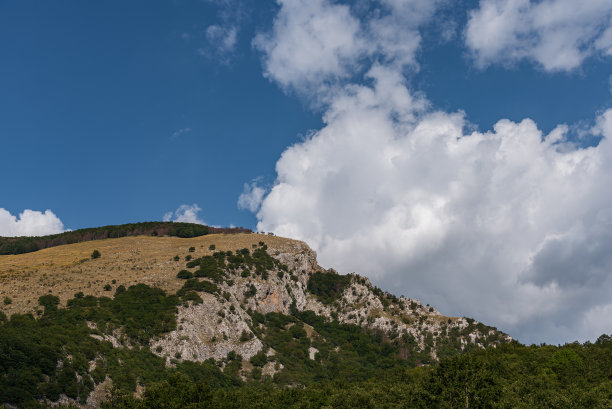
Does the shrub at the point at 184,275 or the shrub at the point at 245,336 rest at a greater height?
the shrub at the point at 184,275

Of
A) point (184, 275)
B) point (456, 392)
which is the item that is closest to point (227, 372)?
point (184, 275)

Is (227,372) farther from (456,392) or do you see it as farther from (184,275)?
(456,392)

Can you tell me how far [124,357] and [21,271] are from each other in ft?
245

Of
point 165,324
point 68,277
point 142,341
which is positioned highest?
point 68,277

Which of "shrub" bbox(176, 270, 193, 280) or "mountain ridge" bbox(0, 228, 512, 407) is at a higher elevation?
"shrub" bbox(176, 270, 193, 280)

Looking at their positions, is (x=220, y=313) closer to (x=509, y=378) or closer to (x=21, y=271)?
(x=21, y=271)

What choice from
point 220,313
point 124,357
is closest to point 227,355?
point 220,313

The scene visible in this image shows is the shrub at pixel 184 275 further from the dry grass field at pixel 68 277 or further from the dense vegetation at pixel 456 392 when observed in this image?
the dense vegetation at pixel 456 392

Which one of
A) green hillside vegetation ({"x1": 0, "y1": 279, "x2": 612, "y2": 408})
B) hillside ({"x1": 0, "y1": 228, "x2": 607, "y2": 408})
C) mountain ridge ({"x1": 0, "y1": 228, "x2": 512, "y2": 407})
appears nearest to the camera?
green hillside vegetation ({"x1": 0, "y1": 279, "x2": 612, "y2": 408})

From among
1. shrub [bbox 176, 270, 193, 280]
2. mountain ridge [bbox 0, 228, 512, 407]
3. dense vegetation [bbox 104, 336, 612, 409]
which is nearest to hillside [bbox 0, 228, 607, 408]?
mountain ridge [bbox 0, 228, 512, 407]

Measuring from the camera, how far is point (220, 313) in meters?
171

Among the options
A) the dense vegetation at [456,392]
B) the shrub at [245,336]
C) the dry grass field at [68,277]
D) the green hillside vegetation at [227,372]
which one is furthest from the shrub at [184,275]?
the dense vegetation at [456,392]

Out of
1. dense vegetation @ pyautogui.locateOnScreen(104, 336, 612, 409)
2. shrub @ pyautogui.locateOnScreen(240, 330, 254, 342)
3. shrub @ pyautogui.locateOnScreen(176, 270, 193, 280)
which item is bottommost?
dense vegetation @ pyautogui.locateOnScreen(104, 336, 612, 409)

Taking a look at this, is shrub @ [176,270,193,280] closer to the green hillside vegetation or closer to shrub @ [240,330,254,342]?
the green hillside vegetation
